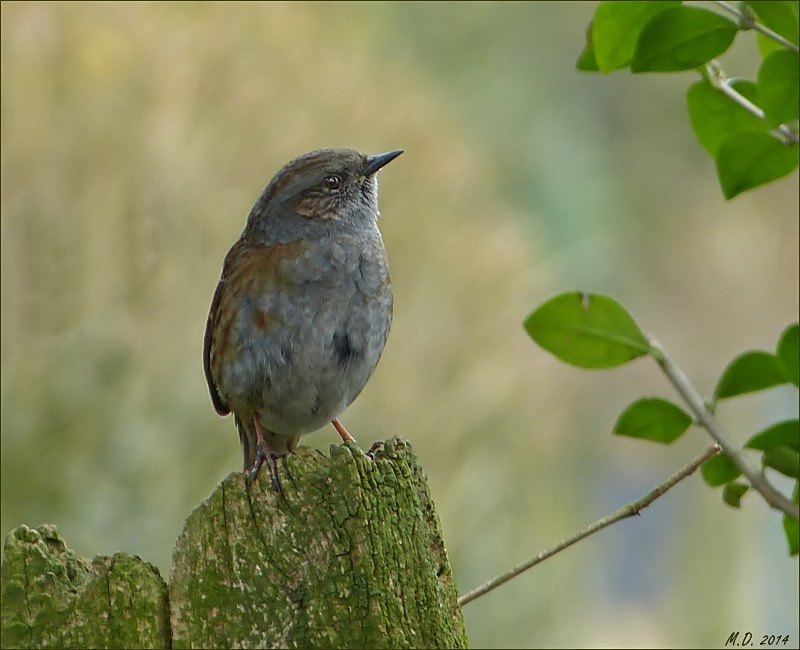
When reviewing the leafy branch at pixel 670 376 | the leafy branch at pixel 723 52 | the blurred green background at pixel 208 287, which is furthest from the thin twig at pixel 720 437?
the blurred green background at pixel 208 287

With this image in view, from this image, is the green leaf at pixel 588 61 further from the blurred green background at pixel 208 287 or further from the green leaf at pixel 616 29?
the blurred green background at pixel 208 287

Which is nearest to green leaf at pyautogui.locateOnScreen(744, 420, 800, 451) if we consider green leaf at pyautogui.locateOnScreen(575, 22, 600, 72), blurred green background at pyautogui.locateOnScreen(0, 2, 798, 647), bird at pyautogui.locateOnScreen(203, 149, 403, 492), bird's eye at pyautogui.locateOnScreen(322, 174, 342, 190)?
green leaf at pyautogui.locateOnScreen(575, 22, 600, 72)

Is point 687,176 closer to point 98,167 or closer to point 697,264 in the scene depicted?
point 697,264

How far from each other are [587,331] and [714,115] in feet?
1.54

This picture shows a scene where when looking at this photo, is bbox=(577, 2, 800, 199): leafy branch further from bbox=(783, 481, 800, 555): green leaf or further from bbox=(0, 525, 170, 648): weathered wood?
bbox=(0, 525, 170, 648): weathered wood

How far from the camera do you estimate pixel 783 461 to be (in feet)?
6.70

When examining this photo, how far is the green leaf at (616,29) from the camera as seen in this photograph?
6.88 ft

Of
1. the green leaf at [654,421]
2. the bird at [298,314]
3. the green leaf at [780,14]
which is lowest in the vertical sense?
the green leaf at [654,421]

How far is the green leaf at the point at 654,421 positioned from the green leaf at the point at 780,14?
0.64 metres

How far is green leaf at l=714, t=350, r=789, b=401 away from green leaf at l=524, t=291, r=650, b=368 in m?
0.15

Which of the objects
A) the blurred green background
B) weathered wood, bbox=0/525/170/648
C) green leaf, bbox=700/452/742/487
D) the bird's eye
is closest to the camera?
weathered wood, bbox=0/525/170/648

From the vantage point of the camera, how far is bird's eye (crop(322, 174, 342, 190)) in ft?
12.9

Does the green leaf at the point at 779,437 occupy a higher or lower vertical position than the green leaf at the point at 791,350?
lower

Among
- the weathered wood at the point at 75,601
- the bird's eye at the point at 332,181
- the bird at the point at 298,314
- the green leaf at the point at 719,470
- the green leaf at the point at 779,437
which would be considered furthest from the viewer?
the bird's eye at the point at 332,181
